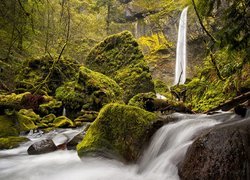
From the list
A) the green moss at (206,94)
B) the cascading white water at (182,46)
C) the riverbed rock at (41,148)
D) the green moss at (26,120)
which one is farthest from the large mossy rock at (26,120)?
the cascading white water at (182,46)

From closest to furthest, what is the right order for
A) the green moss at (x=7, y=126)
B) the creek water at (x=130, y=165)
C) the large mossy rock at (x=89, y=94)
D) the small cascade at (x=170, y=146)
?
the small cascade at (x=170, y=146)
the creek water at (x=130, y=165)
the green moss at (x=7, y=126)
the large mossy rock at (x=89, y=94)

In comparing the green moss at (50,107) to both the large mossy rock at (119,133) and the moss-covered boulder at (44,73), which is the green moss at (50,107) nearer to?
the moss-covered boulder at (44,73)

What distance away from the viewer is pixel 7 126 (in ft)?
24.2

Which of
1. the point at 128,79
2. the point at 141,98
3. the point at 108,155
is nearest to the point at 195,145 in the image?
the point at 108,155

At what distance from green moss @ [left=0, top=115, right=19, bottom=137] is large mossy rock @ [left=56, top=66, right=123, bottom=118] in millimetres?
3008

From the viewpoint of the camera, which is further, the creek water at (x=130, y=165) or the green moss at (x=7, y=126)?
the green moss at (x=7, y=126)

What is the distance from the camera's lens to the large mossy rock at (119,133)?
14.6 ft

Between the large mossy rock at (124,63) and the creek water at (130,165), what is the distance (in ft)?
25.4

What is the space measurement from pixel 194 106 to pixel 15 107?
19.9 feet

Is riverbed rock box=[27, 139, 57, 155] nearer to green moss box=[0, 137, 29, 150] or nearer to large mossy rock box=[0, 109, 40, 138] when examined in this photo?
green moss box=[0, 137, 29, 150]

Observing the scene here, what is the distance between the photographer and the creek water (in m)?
3.97

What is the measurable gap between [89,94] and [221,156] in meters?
7.92

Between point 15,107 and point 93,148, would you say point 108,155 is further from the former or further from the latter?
point 15,107

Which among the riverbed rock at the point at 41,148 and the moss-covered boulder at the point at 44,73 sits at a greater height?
the moss-covered boulder at the point at 44,73
